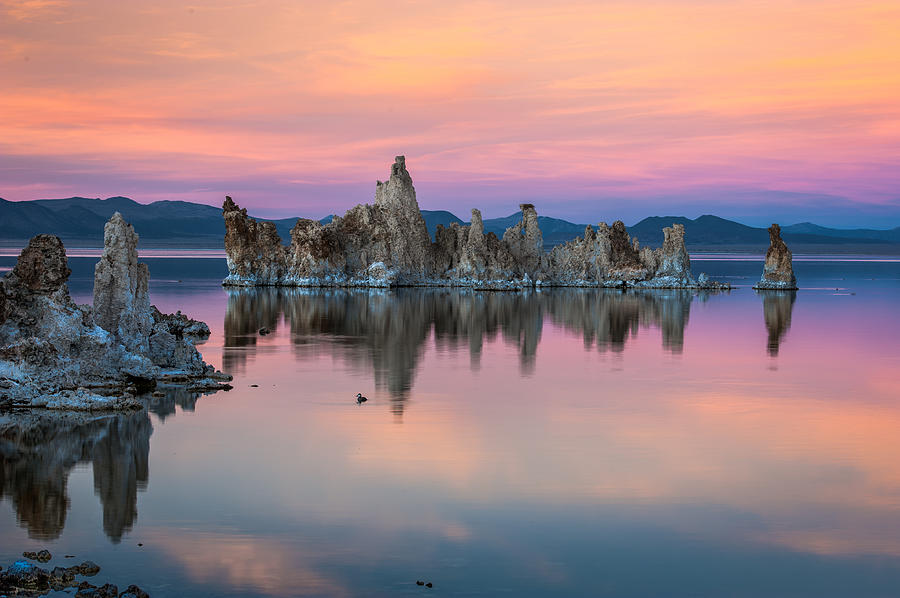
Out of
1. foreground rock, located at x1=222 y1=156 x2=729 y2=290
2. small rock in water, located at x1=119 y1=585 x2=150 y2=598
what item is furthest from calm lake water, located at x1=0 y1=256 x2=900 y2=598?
foreground rock, located at x1=222 y1=156 x2=729 y2=290

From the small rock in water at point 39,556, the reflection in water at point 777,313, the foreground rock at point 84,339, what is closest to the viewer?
the small rock in water at point 39,556

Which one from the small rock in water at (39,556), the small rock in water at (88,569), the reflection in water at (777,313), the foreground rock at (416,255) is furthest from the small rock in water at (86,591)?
the foreground rock at (416,255)

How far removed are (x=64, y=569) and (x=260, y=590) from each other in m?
2.42

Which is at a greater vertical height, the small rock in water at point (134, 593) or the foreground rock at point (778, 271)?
the foreground rock at point (778, 271)

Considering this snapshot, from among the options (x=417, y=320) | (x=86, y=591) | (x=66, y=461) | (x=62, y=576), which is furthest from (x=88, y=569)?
(x=417, y=320)

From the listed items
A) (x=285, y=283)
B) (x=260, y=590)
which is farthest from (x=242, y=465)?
(x=285, y=283)

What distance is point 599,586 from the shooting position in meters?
11.5

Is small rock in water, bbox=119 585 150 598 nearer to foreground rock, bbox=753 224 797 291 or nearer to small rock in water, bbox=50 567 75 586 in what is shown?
small rock in water, bbox=50 567 75 586

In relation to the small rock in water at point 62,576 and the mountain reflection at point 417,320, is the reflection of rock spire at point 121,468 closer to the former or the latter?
the small rock in water at point 62,576

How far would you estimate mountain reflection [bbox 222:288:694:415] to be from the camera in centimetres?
3394

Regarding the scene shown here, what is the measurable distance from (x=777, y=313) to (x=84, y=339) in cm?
4279

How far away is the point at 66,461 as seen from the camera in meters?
17.0

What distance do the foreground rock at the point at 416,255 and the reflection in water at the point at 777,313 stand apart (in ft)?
30.6

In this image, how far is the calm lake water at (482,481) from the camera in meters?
12.0
